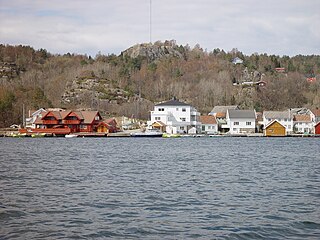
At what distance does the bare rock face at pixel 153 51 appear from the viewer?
179125 millimetres

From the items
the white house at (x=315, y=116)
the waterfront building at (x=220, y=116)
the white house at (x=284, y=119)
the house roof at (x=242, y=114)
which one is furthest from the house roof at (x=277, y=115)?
Result: the waterfront building at (x=220, y=116)

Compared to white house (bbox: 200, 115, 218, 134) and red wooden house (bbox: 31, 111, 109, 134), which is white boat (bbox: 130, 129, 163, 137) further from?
white house (bbox: 200, 115, 218, 134)

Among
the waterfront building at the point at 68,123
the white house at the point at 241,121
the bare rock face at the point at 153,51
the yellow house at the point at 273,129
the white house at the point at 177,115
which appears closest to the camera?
the waterfront building at the point at 68,123

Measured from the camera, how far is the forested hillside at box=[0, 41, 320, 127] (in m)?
116

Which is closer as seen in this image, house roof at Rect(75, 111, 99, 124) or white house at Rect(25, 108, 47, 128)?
house roof at Rect(75, 111, 99, 124)

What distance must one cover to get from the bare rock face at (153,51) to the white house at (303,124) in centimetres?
9604

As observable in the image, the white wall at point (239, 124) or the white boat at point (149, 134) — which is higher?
the white wall at point (239, 124)

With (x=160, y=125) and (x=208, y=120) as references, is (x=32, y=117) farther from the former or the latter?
(x=208, y=120)

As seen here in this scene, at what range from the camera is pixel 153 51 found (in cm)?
18188

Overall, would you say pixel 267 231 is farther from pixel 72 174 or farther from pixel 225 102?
pixel 225 102

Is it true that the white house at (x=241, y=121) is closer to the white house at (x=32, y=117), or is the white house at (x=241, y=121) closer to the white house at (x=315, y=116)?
the white house at (x=315, y=116)

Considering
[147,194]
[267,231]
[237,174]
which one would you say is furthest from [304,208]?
[237,174]

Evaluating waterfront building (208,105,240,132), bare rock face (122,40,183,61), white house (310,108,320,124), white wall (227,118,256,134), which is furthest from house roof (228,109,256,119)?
bare rock face (122,40,183,61)

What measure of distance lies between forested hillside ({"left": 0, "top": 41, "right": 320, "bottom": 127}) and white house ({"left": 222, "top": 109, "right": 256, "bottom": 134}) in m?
28.3
